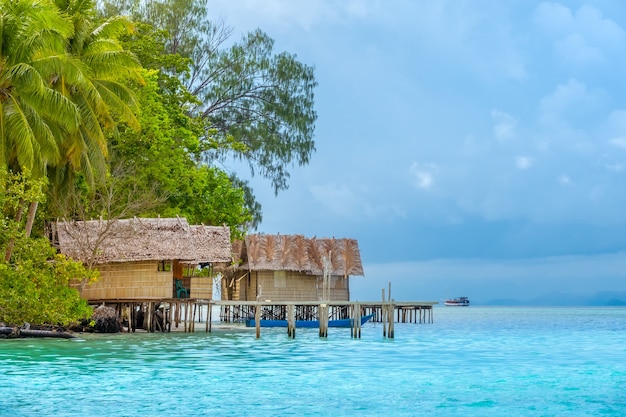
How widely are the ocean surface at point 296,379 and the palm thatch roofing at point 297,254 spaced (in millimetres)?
12653

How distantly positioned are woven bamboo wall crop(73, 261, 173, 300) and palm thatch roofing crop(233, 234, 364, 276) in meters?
10.9

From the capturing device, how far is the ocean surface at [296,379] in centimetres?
1485

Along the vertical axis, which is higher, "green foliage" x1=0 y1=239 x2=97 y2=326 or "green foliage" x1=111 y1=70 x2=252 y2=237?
"green foliage" x1=111 y1=70 x2=252 y2=237

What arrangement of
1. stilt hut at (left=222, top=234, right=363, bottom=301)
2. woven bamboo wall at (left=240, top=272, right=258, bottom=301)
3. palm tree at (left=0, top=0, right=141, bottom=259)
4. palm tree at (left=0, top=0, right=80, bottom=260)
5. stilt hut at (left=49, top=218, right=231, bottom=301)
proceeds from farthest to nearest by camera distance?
woven bamboo wall at (left=240, top=272, right=258, bottom=301) < stilt hut at (left=222, top=234, right=363, bottom=301) < stilt hut at (left=49, top=218, right=231, bottom=301) < palm tree at (left=0, top=0, right=141, bottom=259) < palm tree at (left=0, top=0, right=80, bottom=260)

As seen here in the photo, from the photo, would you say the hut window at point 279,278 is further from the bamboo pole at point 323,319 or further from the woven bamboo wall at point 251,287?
the bamboo pole at point 323,319

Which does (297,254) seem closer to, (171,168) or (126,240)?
(171,168)

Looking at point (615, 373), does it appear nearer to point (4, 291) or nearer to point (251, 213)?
point (4, 291)

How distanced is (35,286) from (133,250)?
19.3 feet

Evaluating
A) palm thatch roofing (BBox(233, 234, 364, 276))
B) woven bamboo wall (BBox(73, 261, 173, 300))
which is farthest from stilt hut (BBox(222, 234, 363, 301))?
woven bamboo wall (BBox(73, 261, 173, 300))

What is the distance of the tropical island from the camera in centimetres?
2380

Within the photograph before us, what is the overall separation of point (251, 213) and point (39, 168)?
48.1 feet

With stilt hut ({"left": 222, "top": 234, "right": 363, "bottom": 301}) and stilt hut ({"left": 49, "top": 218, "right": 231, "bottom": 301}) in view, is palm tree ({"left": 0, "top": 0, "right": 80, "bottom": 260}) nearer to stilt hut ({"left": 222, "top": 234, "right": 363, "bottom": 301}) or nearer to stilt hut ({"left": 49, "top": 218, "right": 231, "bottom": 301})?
stilt hut ({"left": 49, "top": 218, "right": 231, "bottom": 301})

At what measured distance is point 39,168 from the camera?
24.6 m

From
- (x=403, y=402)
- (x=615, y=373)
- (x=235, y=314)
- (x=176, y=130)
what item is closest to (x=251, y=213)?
(x=176, y=130)
